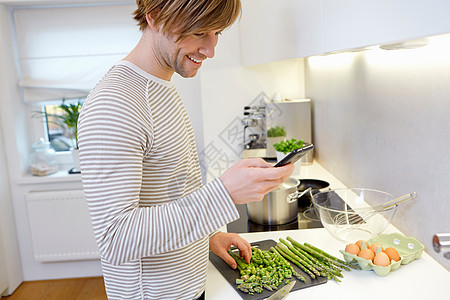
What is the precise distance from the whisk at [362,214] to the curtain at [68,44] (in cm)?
233

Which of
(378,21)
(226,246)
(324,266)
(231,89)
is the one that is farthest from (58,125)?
(378,21)

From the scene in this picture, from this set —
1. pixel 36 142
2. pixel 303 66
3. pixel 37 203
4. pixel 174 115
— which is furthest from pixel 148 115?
pixel 36 142

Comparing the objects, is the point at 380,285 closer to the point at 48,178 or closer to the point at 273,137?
the point at 273,137

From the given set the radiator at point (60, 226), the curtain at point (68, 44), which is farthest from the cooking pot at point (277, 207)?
the curtain at point (68, 44)

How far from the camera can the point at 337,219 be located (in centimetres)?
128

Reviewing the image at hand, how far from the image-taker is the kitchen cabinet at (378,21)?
65cm

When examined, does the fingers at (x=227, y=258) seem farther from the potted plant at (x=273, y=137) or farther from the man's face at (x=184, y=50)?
the potted plant at (x=273, y=137)

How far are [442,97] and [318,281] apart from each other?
0.55 m

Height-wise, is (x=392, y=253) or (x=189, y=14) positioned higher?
(x=189, y=14)

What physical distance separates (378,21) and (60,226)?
2.79 meters

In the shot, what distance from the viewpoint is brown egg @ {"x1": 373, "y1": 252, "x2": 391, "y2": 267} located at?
42.8 inches

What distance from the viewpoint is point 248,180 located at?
0.87 metres

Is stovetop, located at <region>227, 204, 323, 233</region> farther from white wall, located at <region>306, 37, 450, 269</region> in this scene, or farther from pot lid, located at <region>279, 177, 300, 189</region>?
white wall, located at <region>306, 37, 450, 269</region>

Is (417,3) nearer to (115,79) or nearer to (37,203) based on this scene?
(115,79)
